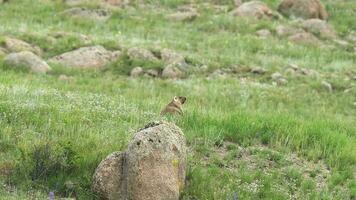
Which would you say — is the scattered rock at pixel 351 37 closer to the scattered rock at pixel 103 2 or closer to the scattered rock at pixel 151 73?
the scattered rock at pixel 103 2

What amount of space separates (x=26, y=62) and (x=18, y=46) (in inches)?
133

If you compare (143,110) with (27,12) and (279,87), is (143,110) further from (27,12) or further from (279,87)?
(27,12)

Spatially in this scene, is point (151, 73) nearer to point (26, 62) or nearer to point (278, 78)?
point (26, 62)

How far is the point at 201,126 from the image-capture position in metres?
11.5

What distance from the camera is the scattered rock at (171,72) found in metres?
22.1

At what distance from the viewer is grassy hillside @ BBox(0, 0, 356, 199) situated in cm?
893

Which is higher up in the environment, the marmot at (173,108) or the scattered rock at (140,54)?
the marmot at (173,108)

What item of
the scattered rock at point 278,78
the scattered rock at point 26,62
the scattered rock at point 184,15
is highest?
the scattered rock at point 26,62

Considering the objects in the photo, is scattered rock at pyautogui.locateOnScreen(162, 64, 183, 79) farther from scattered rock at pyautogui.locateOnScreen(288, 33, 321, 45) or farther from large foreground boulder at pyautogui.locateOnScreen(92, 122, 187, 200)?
large foreground boulder at pyautogui.locateOnScreen(92, 122, 187, 200)

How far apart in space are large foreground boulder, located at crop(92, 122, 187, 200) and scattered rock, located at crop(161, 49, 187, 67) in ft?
47.5

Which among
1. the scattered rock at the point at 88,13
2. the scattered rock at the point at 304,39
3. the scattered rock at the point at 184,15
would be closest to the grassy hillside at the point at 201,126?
the scattered rock at the point at 304,39

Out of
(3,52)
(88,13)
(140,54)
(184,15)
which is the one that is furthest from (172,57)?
(184,15)

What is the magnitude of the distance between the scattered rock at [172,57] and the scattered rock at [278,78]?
370 centimetres

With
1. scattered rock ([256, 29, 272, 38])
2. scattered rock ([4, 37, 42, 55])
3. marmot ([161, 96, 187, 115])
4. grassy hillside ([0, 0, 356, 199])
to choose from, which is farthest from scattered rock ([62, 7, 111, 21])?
marmot ([161, 96, 187, 115])
